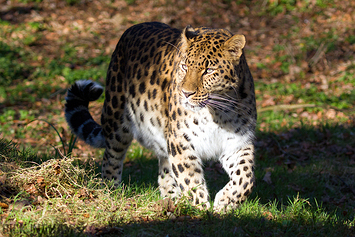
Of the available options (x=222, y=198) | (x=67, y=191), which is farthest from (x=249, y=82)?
(x=67, y=191)

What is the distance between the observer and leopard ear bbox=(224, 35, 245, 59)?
4.39 m

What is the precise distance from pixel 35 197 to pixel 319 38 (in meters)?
13.0

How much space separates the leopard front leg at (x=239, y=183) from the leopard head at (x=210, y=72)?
0.69 meters

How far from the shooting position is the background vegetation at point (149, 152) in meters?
3.96

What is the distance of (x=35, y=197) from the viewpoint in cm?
415

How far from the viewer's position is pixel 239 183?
4668 millimetres

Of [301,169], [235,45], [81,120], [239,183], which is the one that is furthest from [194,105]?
[301,169]

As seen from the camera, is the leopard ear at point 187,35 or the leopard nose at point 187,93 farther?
the leopard ear at point 187,35

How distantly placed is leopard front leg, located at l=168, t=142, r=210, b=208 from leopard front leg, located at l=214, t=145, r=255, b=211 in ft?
0.64

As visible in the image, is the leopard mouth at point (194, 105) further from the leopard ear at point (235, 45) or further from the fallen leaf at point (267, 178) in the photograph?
the fallen leaf at point (267, 178)

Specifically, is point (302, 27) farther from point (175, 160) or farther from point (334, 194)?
point (175, 160)

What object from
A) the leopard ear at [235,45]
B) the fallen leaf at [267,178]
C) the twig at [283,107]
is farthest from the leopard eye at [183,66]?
the twig at [283,107]

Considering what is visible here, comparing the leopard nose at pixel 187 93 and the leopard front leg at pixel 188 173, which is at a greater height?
the leopard nose at pixel 187 93

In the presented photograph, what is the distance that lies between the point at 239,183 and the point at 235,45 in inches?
62.5
